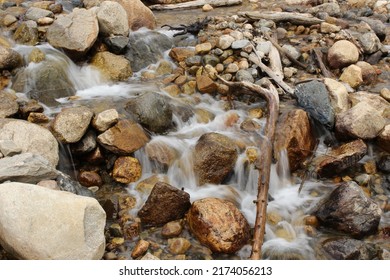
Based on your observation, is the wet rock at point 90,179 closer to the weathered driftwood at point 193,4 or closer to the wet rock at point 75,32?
the wet rock at point 75,32

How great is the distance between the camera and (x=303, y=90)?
6535 mm

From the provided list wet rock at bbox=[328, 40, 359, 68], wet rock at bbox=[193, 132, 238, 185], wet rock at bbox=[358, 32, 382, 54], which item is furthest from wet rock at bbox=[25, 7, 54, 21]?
wet rock at bbox=[358, 32, 382, 54]

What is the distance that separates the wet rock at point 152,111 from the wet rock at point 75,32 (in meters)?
1.77

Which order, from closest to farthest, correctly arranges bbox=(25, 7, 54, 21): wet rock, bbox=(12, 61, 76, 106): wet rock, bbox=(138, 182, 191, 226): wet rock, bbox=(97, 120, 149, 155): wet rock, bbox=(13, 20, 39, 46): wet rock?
bbox=(138, 182, 191, 226): wet rock
bbox=(97, 120, 149, 155): wet rock
bbox=(12, 61, 76, 106): wet rock
bbox=(13, 20, 39, 46): wet rock
bbox=(25, 7, 54, 21): wet rock

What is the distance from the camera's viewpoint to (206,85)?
7.02 metres

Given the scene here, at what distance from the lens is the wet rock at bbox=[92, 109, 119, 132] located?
567 centimetres

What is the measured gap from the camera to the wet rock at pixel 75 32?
282 inches

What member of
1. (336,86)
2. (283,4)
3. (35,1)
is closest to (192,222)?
(336,86)

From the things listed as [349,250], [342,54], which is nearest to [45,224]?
[349,250]

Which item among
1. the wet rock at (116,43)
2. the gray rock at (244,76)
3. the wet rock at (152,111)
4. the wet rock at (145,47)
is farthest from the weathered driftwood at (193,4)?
the wet rock at (152,111)

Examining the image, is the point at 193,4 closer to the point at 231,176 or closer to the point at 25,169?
the point at 231,176

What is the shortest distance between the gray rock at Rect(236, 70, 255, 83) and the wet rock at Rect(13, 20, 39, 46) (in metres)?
3.91

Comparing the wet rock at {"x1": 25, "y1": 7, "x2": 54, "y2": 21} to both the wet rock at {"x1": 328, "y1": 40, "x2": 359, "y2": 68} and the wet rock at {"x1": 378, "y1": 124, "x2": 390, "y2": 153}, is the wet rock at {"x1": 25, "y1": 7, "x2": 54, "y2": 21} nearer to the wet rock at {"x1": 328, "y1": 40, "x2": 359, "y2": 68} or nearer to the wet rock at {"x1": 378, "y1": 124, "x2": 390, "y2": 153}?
the wet rock at {"x1": 328, "y1": 40, "x2": 359, "y2": 68}
